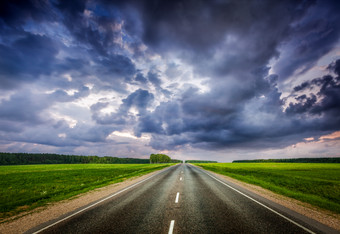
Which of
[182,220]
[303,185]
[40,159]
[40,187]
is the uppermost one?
[182,220]

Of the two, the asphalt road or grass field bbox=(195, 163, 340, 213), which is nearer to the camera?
the asphalt road

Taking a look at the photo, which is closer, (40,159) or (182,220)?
(182,220)

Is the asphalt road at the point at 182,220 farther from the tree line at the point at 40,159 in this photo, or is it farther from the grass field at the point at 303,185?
the tree line at the point at 40,159

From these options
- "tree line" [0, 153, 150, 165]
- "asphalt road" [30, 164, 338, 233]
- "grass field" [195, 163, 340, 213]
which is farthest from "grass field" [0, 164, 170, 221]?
"tree line" [0, 153, 150, 165]

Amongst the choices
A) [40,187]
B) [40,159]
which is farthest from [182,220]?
[40,159]

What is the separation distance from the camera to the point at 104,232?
4875 mm

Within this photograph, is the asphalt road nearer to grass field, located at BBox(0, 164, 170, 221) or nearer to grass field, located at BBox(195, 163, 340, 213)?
grass field, located at BBox(0, 164, 170, 221)

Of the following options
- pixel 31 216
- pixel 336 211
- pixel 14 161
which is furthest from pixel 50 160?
pixel 336 211

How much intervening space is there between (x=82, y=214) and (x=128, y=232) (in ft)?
10.2

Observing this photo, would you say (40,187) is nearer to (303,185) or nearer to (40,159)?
(303,185)

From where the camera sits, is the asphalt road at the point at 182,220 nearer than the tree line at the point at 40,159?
Yes

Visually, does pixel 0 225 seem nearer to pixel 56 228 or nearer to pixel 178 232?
pixel 56 228

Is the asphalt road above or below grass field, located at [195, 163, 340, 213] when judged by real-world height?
above

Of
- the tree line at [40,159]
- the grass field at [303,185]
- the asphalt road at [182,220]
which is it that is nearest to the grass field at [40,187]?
the asphalt road at [182,220]
